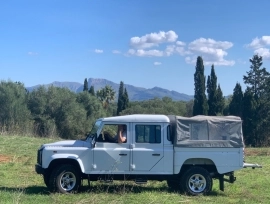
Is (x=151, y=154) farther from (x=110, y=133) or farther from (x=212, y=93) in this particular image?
(x=212, y=93)

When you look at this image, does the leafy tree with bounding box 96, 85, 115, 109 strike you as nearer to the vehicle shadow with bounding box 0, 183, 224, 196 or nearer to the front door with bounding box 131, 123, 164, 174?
the vehicle shadow with bounding box 0, 183, 224, 196

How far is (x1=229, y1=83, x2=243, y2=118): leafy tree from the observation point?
51.6 metres

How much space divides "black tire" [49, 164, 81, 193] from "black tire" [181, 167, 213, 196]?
2.74m

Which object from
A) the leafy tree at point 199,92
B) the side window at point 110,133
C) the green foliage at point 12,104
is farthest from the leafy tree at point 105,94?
the side window at point 110,133

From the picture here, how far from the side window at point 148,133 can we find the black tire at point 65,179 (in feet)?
5.95

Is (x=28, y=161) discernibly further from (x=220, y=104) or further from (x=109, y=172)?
(x=220, y=104)

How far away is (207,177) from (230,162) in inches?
28.1

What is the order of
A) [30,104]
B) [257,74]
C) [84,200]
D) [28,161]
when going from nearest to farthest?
[84,200], [28,161], [30,104], [257,74]

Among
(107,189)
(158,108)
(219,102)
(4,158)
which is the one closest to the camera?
(107,189)

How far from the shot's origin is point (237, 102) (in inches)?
2074

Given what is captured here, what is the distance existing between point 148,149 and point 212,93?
153 feet

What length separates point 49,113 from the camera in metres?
50.5

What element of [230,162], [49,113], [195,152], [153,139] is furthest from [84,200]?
[49,113]

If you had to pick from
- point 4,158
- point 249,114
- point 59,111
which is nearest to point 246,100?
point 249,114
